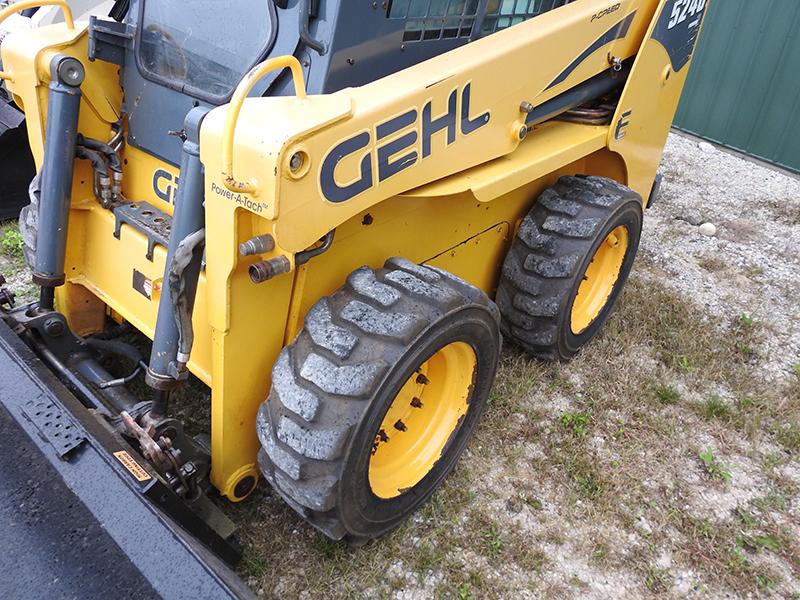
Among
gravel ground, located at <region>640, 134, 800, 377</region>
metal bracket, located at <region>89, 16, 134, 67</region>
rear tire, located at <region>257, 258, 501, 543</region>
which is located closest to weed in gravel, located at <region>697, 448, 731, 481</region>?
gravel ground, located at <region>640, 134, 800, 377</region>

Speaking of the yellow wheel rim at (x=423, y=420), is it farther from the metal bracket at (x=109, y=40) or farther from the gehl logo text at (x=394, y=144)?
the metal bracket at (x=109, y=40)

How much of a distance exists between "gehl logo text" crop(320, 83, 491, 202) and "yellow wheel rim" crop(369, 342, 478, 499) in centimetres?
68

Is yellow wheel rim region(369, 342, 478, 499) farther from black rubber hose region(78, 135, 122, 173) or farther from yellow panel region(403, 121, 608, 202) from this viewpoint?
black rubber hose region(78, 135, 122, 173)

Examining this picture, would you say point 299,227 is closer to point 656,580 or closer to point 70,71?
point 70,71

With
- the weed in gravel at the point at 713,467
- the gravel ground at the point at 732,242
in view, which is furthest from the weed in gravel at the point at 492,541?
the gravel ground at the point at 732,242

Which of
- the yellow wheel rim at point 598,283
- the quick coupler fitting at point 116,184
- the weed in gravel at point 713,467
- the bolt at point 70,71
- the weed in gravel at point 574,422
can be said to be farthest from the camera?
the yellow wheel rim at point 598,283

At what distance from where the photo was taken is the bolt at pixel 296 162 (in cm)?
164

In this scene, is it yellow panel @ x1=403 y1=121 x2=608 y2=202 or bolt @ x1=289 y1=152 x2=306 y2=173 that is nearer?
A: bolt @ x1=289 y1=152 x2=306 y2=173

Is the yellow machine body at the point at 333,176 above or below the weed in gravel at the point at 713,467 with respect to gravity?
above

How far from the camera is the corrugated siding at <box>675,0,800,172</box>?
650 centimetres

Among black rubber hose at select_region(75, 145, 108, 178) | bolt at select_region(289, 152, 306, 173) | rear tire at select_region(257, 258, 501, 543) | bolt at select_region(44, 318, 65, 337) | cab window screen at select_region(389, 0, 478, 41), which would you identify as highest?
cab window screen at select_region(389, 0, 478, 41)

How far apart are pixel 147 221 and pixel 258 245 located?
800mm

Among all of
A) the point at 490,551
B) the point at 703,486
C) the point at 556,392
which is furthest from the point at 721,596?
the point at 556,392

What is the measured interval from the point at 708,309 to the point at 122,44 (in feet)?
11.2
